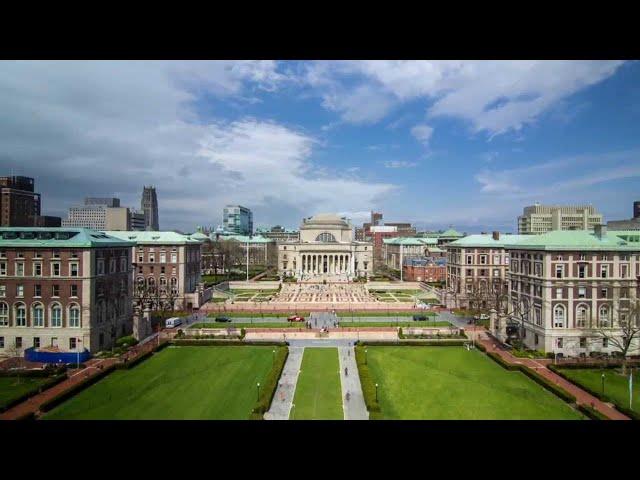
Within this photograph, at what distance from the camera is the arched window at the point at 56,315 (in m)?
38.8

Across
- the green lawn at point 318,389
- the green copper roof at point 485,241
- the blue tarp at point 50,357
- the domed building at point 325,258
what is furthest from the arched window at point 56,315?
the domed building at point 325,258

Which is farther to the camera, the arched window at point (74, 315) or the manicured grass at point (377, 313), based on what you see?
→ the manicured grass at point (377, 313)

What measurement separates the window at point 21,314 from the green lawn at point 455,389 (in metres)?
32.7

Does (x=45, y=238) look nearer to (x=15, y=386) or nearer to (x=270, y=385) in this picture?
(x=15, y=386)

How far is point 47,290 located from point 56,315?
99.5 inches

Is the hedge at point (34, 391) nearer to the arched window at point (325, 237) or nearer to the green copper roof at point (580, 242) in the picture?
the green copper roof at point (580, 242)

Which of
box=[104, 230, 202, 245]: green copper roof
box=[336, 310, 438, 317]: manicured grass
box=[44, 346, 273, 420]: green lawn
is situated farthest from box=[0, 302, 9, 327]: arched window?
box=[336, 310, 438, 317]: manicured grass

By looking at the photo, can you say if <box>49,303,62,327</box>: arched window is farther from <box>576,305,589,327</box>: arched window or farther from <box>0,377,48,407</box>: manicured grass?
<box>576,305,589,327</box>: arched window

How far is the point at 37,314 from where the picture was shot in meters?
38.7

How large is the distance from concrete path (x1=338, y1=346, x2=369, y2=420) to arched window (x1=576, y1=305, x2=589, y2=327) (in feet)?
72.7

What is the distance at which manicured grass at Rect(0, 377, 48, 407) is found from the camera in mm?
28609

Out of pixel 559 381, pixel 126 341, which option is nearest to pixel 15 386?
pixel 126 341
